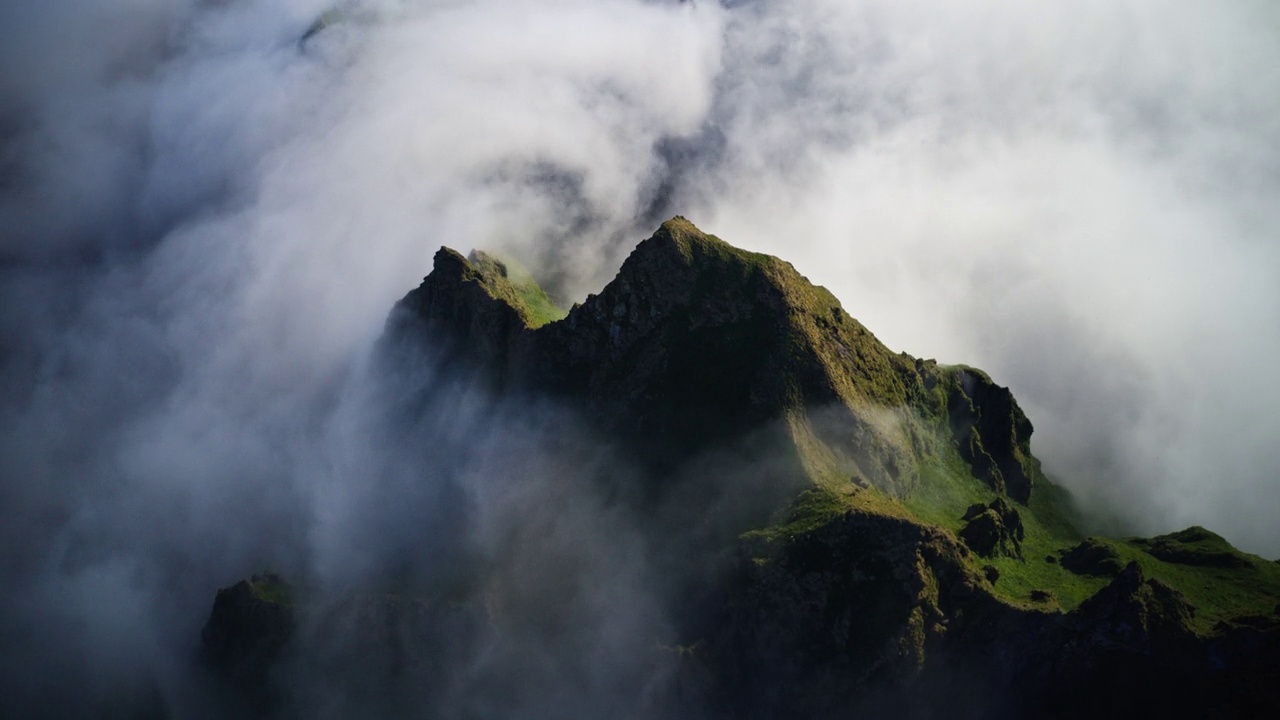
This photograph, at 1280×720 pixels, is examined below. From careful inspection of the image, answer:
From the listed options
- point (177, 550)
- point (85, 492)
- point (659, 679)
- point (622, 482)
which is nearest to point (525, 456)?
point (622, 482)

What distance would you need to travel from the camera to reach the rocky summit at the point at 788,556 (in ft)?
289

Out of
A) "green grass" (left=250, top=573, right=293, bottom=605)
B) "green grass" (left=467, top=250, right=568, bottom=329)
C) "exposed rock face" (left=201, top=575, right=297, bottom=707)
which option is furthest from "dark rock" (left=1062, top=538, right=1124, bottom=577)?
"green grass" (left=250, top=573, right=293, bottom=605)

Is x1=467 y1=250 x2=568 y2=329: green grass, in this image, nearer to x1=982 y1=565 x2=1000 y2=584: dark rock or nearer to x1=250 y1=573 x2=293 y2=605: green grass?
x1=250 y1=573 x2=293 y2=605: green grass

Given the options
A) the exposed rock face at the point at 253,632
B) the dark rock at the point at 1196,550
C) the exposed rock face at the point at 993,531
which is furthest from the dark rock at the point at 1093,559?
the exposed rock face at the point at 253,632

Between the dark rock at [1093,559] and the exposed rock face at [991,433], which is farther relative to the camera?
the exposed rock face at [991,433]

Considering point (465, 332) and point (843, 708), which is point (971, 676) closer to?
point (843, 708)

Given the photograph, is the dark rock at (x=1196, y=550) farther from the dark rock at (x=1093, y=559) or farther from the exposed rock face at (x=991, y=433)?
the exposed rock face at (x=991, y=433)

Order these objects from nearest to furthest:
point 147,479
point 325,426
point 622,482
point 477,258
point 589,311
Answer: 1. point 622,482
2. point 589,311
3. point 477,258
4. point 325,426
5. point 147,479

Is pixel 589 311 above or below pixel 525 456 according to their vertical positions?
above

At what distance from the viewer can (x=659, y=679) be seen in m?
92.2

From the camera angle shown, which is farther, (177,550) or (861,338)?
(177,550)

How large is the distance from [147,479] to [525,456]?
4670 inches

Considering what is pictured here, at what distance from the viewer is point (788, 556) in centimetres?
9188

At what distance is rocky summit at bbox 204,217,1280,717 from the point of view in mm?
88000
